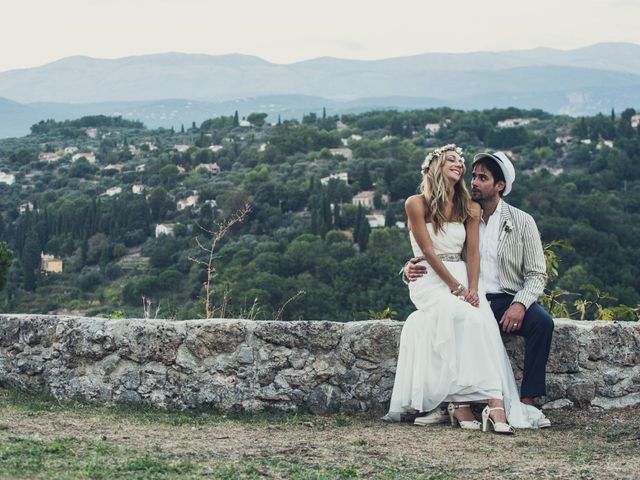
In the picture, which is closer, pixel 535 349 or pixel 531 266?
pixel 535 349

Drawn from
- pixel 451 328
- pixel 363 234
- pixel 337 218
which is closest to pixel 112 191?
pixel 337 218

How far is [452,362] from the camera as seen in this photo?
4.50 meters

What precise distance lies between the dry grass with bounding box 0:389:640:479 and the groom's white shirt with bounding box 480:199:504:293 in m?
0.69

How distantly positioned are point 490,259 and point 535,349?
490 mm

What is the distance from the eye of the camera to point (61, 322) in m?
5.09

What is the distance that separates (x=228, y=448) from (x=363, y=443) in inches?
22.0

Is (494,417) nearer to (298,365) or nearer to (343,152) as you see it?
(298,365)

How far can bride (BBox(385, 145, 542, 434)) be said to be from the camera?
4.50 metres

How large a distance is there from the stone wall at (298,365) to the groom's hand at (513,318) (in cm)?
25

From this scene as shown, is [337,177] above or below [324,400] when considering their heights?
below

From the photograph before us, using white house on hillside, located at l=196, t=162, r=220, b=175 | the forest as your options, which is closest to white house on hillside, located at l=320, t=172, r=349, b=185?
the forest

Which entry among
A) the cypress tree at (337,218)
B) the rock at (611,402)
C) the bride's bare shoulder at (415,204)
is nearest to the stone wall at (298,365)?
the rock at (611,402)

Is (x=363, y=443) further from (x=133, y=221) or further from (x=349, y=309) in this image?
(x=133, y=221)

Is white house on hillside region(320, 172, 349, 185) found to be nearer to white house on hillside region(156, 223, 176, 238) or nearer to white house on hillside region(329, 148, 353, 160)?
white house on hillside region(329, 148, 353, 160)
